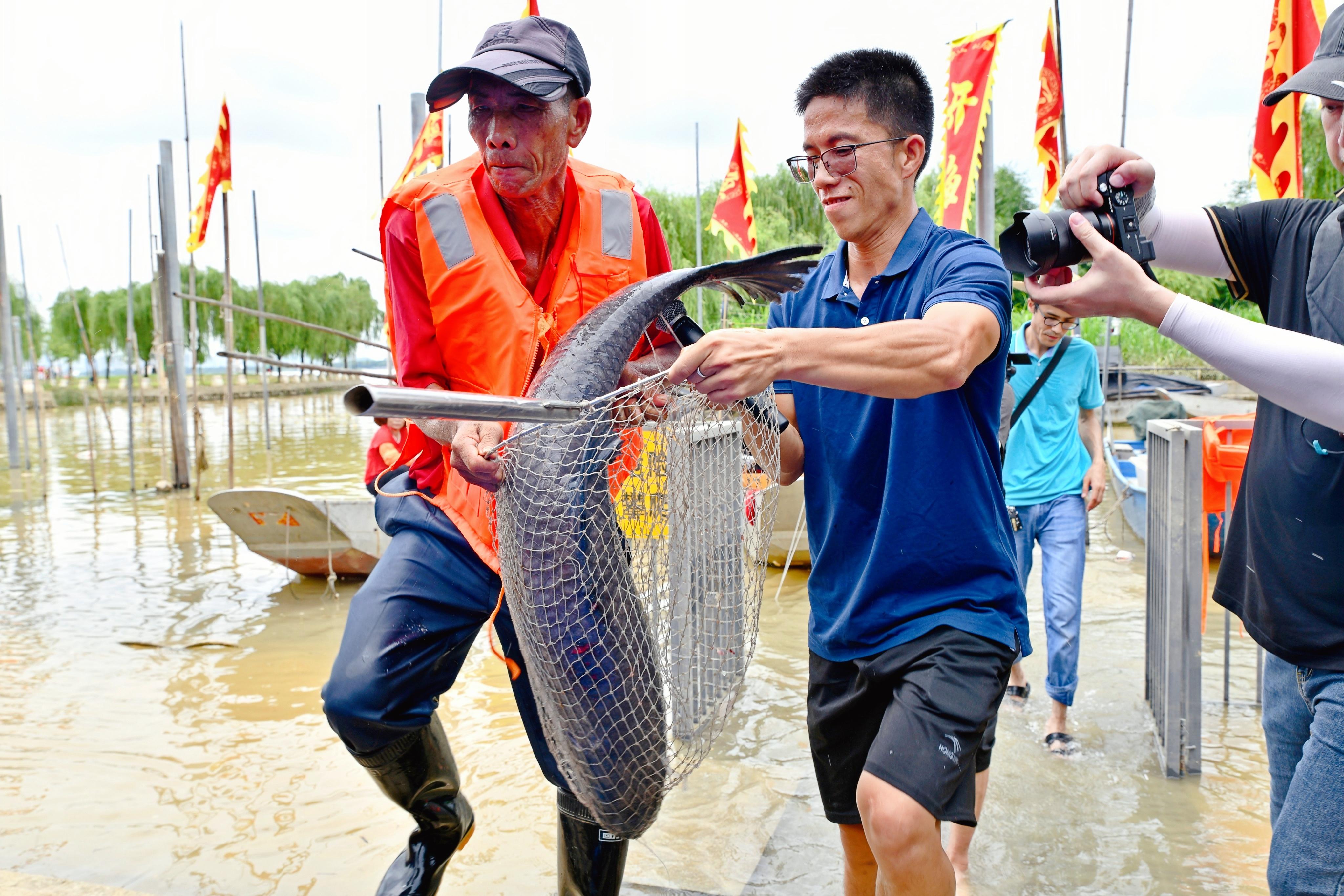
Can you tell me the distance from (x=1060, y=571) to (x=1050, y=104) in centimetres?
514

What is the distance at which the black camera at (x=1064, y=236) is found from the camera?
174cm

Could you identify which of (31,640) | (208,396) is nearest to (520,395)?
(31,640)

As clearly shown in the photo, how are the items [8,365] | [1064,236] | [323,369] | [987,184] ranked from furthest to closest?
[8,365] < [987,184] < [323,369] < [1064,236]

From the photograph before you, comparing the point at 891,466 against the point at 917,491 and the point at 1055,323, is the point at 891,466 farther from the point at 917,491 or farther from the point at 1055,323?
the point at 1055,323

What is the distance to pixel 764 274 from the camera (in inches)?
86.6

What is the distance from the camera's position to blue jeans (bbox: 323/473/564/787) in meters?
2.29

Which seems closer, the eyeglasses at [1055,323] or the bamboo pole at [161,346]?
the eyeglasses at [1055,323]

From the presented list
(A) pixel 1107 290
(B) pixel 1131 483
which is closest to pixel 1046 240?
(A) pixel 1107 290

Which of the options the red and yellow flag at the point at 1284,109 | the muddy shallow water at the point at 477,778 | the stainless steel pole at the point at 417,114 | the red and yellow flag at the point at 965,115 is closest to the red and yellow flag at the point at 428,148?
the stainless steel pole at the point at 417,114

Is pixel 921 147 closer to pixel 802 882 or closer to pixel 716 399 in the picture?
pixel 716 399

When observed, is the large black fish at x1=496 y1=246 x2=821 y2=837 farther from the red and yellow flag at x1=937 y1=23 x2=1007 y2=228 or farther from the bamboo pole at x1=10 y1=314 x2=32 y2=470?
the bamboo pole at x1=10 y1=314 x2=32 y2=470

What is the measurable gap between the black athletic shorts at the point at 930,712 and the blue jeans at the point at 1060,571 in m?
2.13

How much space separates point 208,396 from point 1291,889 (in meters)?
40.9

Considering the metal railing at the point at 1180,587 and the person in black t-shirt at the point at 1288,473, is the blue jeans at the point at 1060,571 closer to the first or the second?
the metal railing at the point at 1180,587
